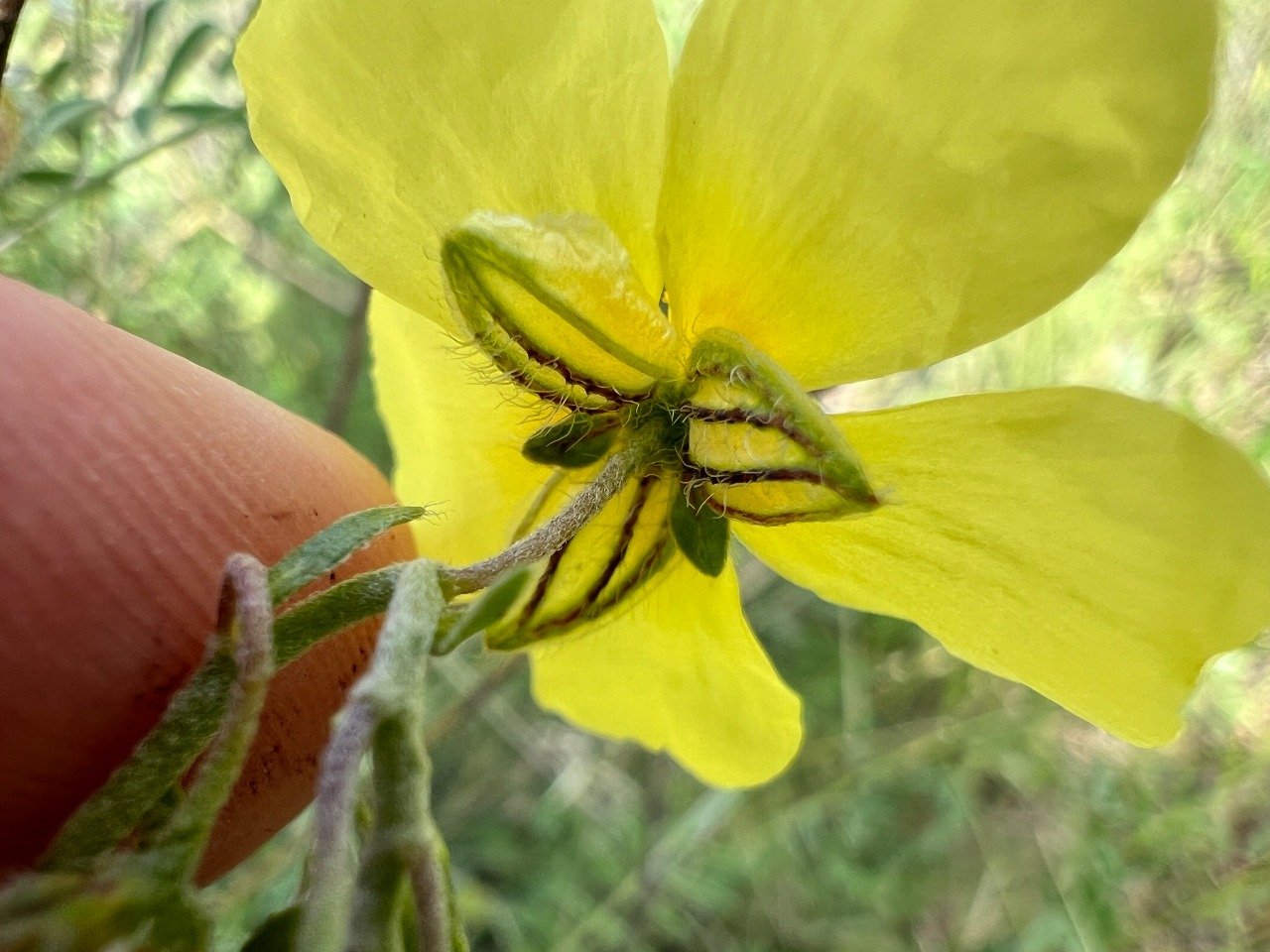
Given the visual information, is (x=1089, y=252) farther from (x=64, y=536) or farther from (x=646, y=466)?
(x=64, y=536)

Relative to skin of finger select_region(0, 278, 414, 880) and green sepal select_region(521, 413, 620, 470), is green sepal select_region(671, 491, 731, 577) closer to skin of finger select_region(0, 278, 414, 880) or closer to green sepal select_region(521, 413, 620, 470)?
green sepal select_region(521, 413, 620, 470)

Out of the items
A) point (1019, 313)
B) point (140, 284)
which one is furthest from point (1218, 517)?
point (140, 284)

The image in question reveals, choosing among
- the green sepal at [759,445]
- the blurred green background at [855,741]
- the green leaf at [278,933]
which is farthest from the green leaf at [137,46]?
the green leaf at [278,933]

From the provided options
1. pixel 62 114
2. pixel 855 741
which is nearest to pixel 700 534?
pixel 62 114

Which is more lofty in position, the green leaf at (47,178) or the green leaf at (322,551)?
the green leaf at (47,178)

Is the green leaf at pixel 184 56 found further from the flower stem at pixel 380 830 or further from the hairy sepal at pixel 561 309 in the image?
the flower stem at pixel 380 830

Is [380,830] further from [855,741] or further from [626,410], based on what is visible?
[855,741]
